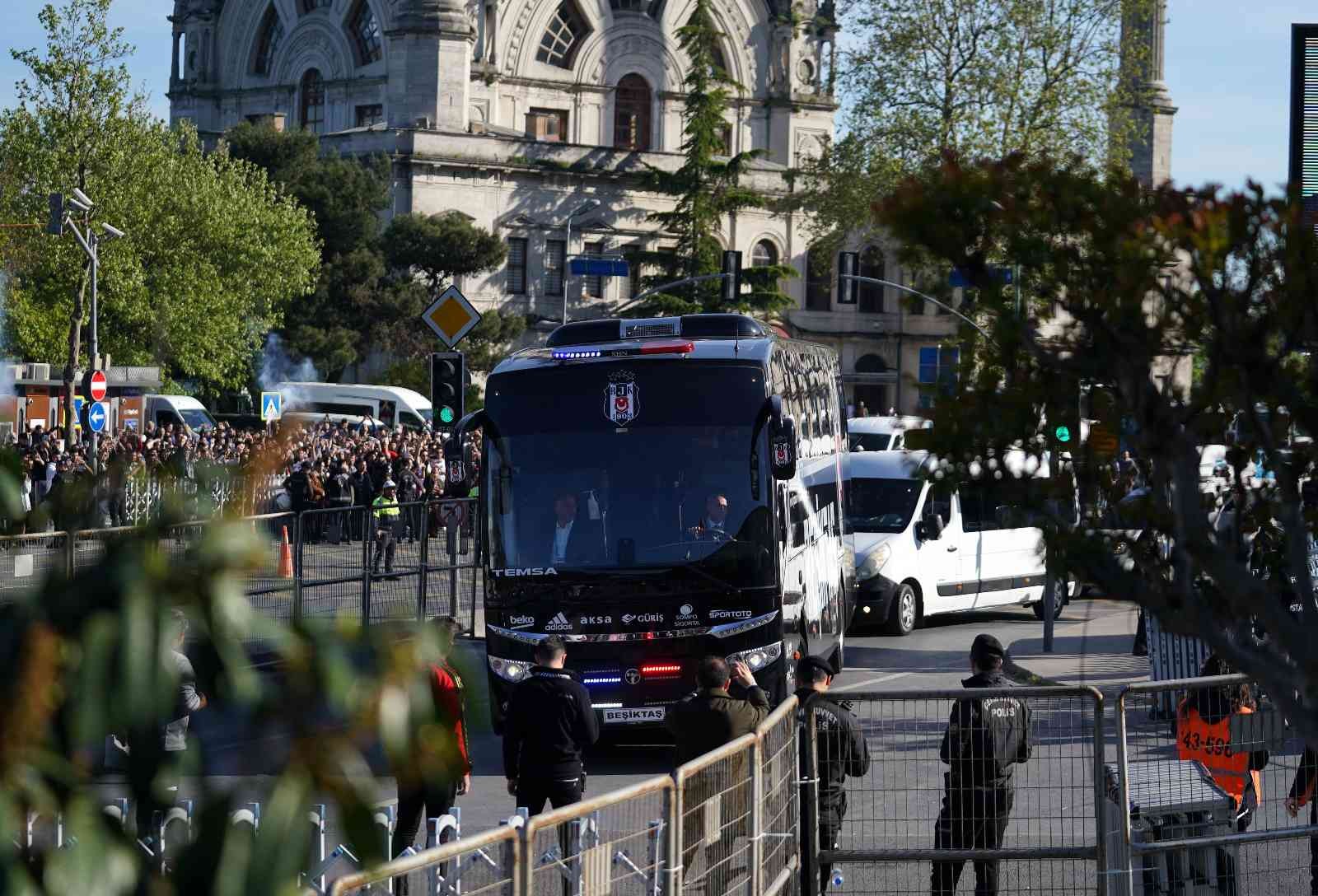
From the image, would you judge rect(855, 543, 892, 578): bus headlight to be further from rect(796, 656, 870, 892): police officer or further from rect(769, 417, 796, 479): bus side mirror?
rect(796, 656, 870, 892): police officer

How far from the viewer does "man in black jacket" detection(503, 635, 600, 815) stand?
30.1 ft

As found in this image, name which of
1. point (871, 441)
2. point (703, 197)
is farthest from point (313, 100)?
point (871, 441)

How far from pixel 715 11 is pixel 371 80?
51.7 ft

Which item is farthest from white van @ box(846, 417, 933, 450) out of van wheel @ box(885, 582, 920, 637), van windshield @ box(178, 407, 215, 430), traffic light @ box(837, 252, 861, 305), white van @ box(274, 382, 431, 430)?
white van @ box(274, 382, 431, 430)

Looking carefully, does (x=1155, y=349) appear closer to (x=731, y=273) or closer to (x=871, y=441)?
(x=871, y=441)

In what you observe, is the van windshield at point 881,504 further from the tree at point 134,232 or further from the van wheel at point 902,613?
the tree at point 134,232

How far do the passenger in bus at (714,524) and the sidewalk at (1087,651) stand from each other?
359 cm

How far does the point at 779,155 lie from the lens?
3388 inches

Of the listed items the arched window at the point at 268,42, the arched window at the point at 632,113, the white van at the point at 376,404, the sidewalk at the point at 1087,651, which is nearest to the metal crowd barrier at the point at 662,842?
the sidewalk at the point at 1087,651

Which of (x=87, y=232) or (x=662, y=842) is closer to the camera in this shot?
(x=662, y=842)

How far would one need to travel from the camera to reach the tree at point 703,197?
6756cm

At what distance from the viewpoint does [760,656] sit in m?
13.4

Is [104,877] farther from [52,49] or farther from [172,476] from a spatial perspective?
[52,49]

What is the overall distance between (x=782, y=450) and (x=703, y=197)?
57487mm
